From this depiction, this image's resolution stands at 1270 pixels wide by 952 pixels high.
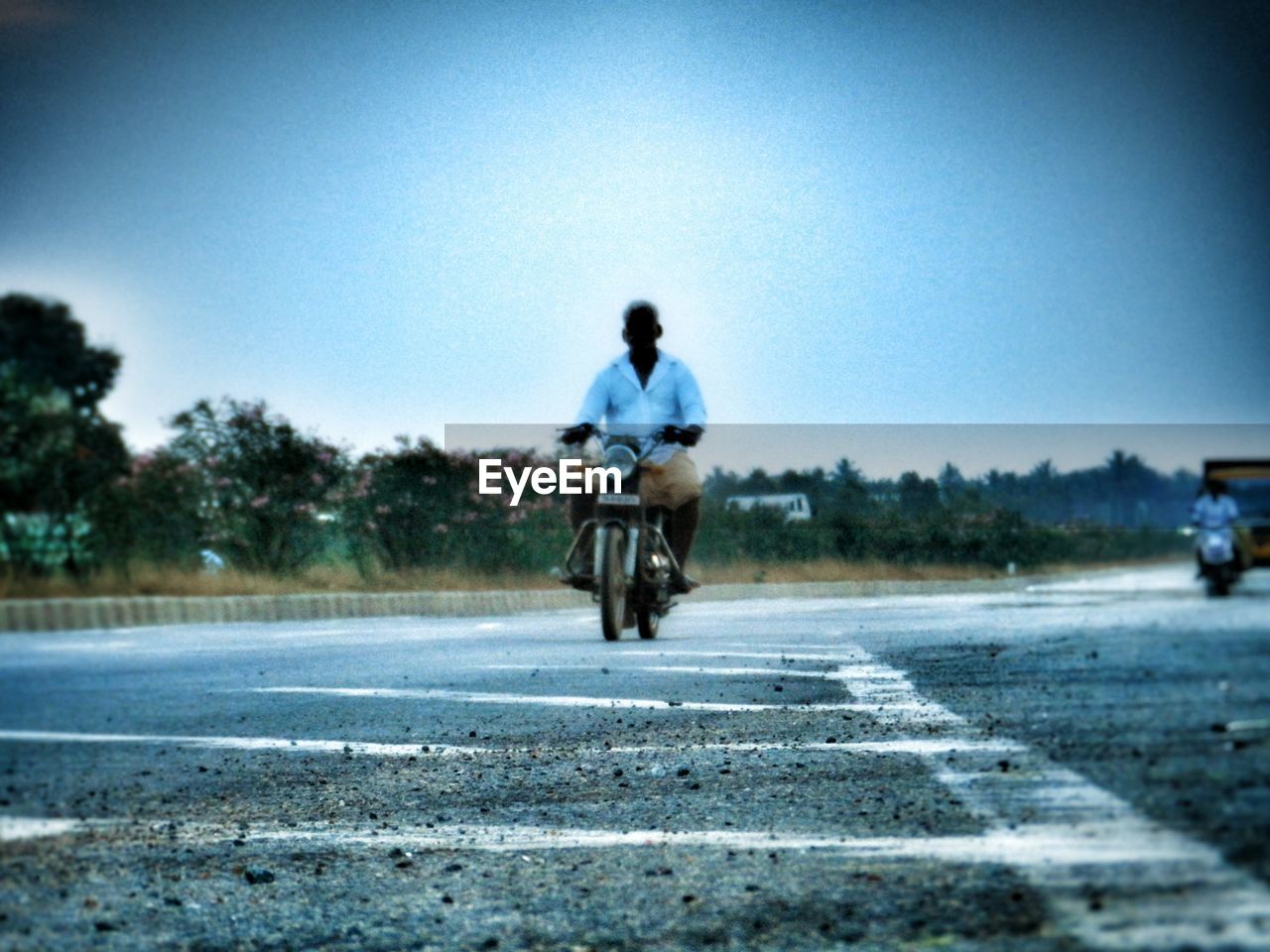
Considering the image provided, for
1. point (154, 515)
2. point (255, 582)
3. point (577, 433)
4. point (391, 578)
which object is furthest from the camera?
point (391, 578)

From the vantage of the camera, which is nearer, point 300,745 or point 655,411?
point 655,411

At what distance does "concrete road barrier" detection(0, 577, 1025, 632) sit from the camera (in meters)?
1.64

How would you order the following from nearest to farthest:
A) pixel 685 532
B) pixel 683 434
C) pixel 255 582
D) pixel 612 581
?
pixel 255 582, pixel 683 434, pixel 685 532, pixel 612 581

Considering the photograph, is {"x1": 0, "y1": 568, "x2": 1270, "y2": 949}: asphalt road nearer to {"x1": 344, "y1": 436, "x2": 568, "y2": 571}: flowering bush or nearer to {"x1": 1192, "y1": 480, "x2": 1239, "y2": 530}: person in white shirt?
{"x1": 1192, "y1": 480, "x2": 1239, "y2": 530}: person in white shirt

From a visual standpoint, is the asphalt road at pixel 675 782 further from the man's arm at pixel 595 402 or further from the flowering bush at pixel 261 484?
the man's arm at pixel 595 402

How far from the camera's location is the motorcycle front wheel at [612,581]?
3511mm

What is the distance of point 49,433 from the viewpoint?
1645 millimetres

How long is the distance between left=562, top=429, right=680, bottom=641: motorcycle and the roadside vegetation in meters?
0.13

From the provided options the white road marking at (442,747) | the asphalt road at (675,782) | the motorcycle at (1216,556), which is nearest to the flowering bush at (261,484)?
the asphalt road at (675,782)

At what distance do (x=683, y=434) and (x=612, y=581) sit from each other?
4.13ft

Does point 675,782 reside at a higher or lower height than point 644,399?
lower

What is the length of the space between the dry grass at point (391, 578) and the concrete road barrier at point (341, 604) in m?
0.02

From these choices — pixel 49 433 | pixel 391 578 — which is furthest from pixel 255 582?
pixel 391 578

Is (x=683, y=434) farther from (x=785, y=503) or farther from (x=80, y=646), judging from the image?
(x=80, y=646)
